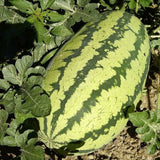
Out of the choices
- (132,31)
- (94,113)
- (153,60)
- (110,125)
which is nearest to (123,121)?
(110,125)

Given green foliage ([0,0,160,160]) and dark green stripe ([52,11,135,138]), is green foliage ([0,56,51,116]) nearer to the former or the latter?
green foliage ([0,0,160,160])

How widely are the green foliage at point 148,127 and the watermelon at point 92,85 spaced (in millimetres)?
96

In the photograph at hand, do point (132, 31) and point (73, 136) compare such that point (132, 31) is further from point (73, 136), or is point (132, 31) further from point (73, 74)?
point (73, 136)

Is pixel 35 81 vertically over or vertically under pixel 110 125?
over

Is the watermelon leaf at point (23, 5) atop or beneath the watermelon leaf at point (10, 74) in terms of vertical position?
atop

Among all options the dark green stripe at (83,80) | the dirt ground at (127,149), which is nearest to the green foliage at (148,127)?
the dark green stripe at (83,80)

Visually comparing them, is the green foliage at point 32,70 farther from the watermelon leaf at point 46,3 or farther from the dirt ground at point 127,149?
the dirt ground at point 127,149

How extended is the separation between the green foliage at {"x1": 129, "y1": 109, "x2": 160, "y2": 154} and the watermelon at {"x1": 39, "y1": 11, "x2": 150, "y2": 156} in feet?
0.32

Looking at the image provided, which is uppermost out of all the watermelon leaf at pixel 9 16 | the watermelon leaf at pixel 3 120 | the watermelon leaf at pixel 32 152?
the watermelon leaf at pixel 9 16

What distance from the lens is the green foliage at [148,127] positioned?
→ 1.81 m

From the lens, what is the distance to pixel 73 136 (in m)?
1.73

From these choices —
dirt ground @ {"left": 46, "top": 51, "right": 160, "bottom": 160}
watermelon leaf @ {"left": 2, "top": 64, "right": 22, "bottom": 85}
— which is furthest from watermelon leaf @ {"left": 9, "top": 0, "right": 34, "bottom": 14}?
dirt ground @ {"left": 46, "top": 51, "right": 160, "bottom": 160}

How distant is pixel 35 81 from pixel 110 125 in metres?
0.53

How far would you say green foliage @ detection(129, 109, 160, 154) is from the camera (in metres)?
1.81
